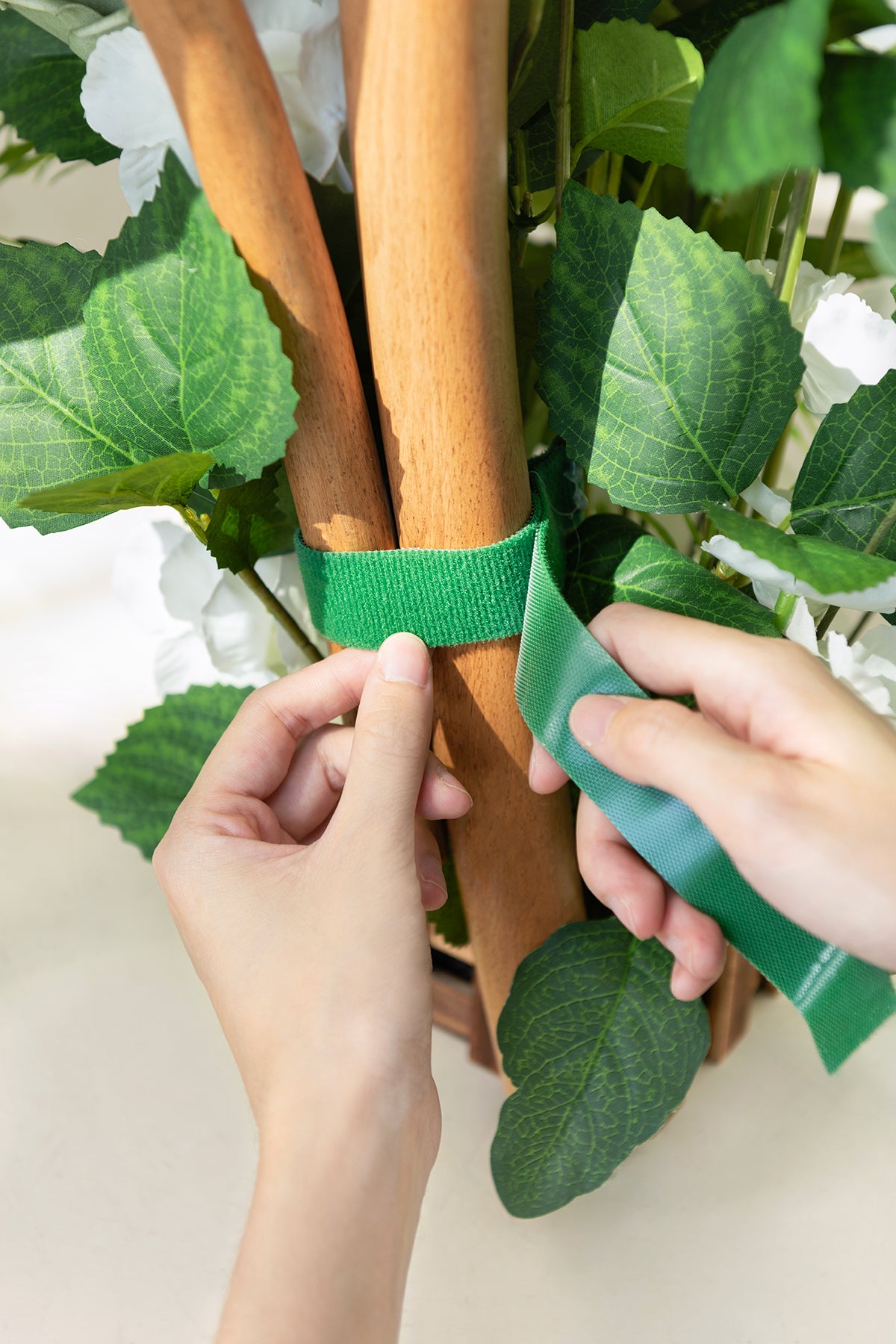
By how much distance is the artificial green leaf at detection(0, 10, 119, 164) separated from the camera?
0.83 ft

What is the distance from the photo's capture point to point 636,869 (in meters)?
0.29

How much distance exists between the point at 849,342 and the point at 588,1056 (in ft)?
0.68

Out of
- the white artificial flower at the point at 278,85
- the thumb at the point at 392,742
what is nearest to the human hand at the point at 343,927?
the thumb at the point at 392,742

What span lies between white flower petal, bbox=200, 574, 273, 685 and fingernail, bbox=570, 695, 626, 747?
A: 0.41ft

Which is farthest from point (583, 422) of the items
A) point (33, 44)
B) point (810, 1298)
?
point (810, 1298)

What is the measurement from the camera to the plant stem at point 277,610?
276 mm

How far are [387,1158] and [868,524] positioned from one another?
182mm

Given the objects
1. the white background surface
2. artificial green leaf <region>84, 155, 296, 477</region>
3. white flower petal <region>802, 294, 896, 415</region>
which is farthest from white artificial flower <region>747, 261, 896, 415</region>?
the white background surface

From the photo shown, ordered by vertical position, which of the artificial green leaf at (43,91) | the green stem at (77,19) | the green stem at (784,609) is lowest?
the green stem at (784,609)

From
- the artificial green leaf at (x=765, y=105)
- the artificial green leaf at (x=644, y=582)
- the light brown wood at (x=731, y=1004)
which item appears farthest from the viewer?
the light brown wood at (x=731, y=1004)

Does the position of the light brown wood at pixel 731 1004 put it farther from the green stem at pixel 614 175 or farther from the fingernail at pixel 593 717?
the green stem at pixel 614 175

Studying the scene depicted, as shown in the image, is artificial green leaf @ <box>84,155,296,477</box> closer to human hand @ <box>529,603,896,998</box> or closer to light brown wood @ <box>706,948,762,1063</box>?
human hand @ <box>529,603,896,998</box>

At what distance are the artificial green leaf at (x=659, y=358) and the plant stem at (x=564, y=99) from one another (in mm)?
19

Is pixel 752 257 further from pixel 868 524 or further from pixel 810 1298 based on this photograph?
pixel 810 1298
